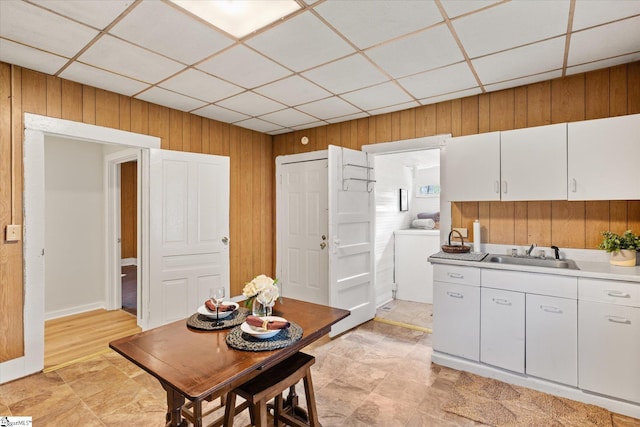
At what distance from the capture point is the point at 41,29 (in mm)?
2113

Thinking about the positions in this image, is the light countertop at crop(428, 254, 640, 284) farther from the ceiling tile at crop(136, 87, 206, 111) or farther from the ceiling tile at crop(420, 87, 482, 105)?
the ceiling tile at crop(136, 87, 206, 111)

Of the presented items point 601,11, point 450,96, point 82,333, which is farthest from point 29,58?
point 601,11

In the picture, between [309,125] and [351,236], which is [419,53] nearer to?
[351,236]

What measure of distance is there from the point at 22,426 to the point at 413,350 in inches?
119

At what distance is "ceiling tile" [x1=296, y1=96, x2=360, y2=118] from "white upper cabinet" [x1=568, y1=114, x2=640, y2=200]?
206cm

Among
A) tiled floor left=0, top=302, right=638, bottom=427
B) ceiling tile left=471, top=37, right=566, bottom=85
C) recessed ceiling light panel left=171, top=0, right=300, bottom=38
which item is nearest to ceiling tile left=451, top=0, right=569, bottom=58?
ceiling tile left=471, top=37, right=566, bottom=85

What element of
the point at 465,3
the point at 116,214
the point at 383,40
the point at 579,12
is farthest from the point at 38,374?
the point at 579,12

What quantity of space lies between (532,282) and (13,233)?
4.14m

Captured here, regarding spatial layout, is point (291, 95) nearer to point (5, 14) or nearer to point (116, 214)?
point (5, 14)

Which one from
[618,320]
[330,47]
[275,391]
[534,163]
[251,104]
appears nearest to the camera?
[275,391]

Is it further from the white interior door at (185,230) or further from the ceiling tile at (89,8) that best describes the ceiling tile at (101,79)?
the ceiling tile at (89,8)

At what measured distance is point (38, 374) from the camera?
2.76 metres

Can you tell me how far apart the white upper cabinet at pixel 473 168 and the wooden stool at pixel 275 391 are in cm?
211

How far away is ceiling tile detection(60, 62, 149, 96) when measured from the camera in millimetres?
2703
